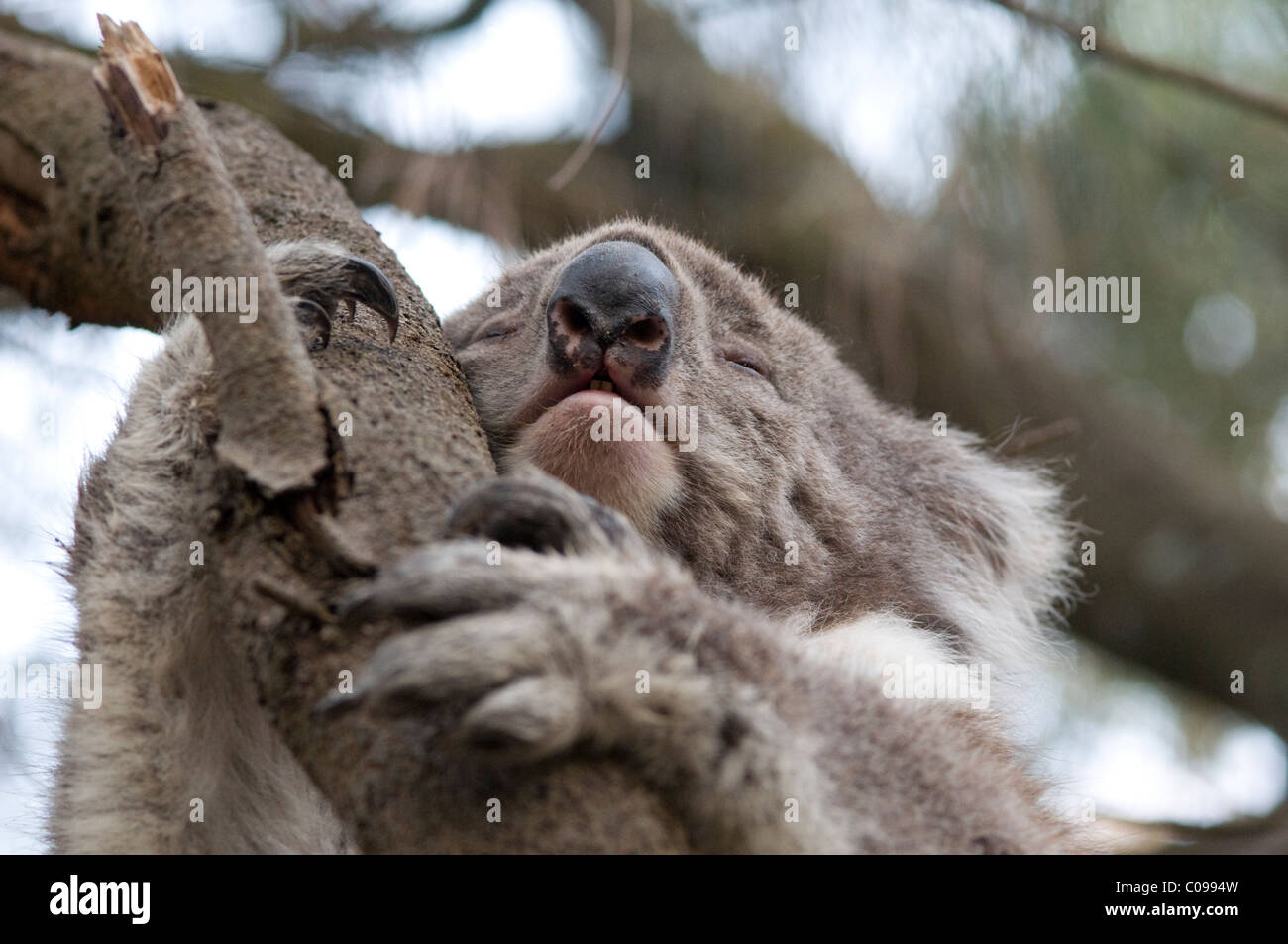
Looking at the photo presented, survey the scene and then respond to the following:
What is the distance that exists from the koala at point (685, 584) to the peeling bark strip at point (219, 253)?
24 cm

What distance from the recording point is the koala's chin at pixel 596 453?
7.94 ft

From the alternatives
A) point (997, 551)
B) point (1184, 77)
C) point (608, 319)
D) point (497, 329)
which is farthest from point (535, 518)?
point (1184, 77)

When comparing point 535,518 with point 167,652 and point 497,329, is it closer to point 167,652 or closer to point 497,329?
point 167,652

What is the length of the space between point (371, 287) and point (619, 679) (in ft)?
3.19

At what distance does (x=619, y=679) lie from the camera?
143 centimetres

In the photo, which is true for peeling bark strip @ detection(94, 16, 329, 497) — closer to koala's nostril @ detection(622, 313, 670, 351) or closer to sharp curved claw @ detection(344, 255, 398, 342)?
sharp curved claw @ detection(344, 255, 398, 342)

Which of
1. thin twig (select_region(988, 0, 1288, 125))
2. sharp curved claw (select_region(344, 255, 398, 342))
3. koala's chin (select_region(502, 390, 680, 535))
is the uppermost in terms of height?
thin twig (select_region(988, 0, 1288, 125))

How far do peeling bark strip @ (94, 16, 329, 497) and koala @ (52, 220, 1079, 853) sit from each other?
244 millimetres

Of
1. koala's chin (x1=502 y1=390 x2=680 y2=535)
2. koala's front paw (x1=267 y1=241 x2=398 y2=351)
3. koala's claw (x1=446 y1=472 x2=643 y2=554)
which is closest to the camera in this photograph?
koala's claw (x1=446 y1=472 x2=643 y2=554)

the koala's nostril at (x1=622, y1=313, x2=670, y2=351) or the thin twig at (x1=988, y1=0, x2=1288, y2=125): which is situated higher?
the thin twig at (x1=988, y1=0, x2=1288, y2=125)

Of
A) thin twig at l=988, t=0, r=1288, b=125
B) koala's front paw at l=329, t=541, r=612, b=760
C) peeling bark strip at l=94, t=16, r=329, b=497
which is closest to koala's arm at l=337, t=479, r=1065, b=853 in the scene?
koala's front paw at l=329, t=541, r=612, b=760

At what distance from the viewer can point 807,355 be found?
11.5ft

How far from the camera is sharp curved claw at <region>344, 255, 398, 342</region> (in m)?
2.13

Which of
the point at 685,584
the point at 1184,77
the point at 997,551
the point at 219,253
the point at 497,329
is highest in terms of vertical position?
the point at 1184,77
